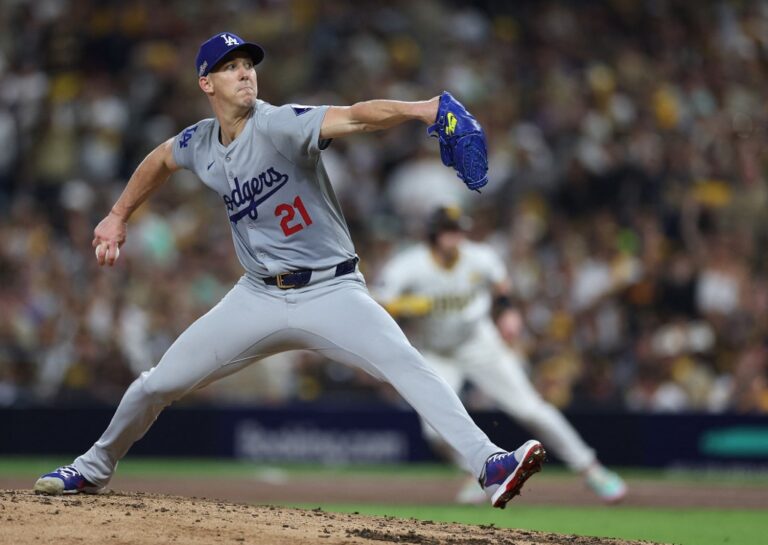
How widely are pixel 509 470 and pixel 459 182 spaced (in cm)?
935

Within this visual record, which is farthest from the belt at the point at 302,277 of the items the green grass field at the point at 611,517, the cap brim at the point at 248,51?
the green grass field at the point at 611,517

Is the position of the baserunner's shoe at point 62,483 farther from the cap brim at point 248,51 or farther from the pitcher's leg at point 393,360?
the cap brim at point 248,51

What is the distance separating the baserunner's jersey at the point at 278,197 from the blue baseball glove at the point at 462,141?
27.2 inches

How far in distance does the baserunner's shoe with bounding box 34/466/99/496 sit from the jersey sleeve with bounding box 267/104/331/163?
6.82 feet

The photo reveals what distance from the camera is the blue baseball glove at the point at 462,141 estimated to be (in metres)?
5.79

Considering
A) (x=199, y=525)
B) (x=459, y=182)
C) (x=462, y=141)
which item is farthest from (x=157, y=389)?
(x=459, y=182)

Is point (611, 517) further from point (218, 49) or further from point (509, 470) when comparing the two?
point (218, 49)

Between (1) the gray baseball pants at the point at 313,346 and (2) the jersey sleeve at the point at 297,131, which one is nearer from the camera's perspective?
(2) the jersey sleeve at the point at 297,131

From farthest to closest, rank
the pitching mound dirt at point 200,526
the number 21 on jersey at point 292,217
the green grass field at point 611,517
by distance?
the green grass field at point 611,517 → the number 21 on jersey at point 292,217 → the pitching mound dirt at point 200,526

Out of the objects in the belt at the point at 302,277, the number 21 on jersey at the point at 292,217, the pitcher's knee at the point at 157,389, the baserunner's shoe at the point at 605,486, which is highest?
the number 21 on jersey at the point at 292,217

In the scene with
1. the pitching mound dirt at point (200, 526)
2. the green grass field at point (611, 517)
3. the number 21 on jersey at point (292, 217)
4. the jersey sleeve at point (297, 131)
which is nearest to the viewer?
the pitching mound dirt at point (200, 526)

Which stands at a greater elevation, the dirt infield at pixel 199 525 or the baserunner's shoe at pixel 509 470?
the baserunner's shoe at pixel 509 470

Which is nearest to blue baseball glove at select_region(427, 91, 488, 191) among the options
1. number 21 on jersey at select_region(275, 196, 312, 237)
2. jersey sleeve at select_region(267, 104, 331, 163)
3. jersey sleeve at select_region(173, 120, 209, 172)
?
jersey sleeve at select_region(267, 104, 331, 163)

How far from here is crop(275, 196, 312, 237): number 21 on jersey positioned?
251 inches
